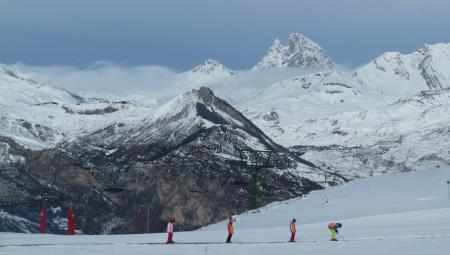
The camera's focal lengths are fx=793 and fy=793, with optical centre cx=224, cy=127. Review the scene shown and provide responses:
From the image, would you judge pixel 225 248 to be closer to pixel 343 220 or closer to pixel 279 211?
pixel 343 220

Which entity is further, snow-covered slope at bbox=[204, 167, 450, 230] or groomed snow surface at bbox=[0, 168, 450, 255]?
snow-covered slope at bbox=[204, 167, 450, 230]

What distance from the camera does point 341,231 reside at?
59.2 meters

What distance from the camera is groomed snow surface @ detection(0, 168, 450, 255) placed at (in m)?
47.3

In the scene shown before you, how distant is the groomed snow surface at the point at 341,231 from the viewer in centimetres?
4731

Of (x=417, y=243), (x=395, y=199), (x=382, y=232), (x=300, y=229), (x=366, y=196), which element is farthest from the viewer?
(x=366, y=196)

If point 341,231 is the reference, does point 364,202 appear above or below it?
above

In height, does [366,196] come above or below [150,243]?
above

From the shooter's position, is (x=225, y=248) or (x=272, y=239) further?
(x=272, y=239)

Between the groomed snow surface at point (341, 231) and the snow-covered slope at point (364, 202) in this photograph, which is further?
the snow-covered slope at point (364, 202)

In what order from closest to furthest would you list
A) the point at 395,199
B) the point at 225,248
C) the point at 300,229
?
the point at 225,248 < the point at 300,229 < the point at 395,199

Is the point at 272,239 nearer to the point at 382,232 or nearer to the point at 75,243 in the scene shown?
the point at 382,232

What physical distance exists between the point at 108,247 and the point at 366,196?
4116 centimetres

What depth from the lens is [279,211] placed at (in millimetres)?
87125

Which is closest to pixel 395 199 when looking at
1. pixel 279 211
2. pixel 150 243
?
pixel 279 211
